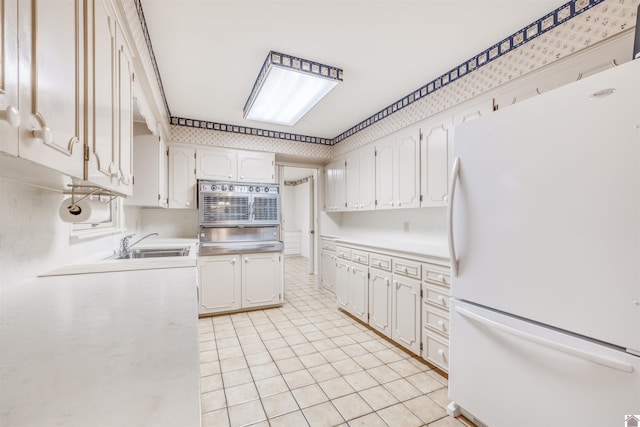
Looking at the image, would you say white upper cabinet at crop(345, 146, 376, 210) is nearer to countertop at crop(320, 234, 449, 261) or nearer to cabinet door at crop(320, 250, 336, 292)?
countertop at crop(320, 234, 449, 261)

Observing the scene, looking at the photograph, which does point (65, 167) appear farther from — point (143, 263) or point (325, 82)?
point (325, 82)

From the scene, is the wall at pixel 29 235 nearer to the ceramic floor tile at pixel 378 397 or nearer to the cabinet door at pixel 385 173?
the ceramic floor tile at pixel 378 397

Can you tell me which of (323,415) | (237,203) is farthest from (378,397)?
(237,203)

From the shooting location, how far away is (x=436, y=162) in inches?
99.7

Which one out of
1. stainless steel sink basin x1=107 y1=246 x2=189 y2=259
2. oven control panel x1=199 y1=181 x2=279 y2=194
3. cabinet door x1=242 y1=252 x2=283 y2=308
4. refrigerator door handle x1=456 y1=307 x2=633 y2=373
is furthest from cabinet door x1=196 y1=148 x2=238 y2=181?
refrigerator door handle x1=456 y1=307 x2=633 y2=373

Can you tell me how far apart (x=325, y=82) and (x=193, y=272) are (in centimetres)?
183

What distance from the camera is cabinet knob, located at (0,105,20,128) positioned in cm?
49

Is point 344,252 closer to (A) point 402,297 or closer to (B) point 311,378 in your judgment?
(A) point 402,297

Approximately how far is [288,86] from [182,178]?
6.63 ft

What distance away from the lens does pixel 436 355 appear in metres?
2.10

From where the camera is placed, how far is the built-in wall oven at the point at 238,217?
3.55m

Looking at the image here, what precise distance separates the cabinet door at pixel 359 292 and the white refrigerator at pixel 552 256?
56.0 inches

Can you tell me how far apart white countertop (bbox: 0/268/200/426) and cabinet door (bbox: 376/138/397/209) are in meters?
2.48

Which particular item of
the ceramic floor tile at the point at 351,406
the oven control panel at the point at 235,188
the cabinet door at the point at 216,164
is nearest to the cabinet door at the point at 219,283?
the oven control panel at the point at 235,188
